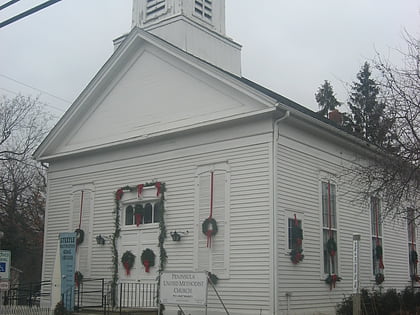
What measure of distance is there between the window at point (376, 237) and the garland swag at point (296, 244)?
196 inches

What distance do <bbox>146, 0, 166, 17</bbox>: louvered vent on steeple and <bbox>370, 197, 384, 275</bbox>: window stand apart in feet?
35.4

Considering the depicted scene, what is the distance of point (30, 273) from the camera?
4384cm

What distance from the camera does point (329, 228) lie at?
61.4 ft

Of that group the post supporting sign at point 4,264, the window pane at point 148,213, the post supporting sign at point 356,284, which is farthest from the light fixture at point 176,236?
the post supporting sign at point 356,284

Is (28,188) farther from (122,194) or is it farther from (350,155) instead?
(350,155)

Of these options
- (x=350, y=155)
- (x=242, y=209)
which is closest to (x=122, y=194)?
(x=242, y=209)

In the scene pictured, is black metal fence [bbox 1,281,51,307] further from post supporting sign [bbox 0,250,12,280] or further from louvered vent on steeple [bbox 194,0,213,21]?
louvered vent on steeple [bbox 194,0,213,21]

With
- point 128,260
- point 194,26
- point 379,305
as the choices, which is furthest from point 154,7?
point 379,305

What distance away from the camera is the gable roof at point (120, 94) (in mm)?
17422

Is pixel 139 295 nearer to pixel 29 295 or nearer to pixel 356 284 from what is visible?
pixel 29 295

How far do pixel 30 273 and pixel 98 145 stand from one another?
26.1 m

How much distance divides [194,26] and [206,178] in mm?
7411

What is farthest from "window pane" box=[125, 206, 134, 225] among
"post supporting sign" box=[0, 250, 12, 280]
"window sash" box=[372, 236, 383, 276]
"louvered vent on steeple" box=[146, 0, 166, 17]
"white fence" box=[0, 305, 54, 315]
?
"window sash" box=[372, 236, 383, 276]

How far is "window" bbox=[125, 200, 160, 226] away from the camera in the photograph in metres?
19.3
